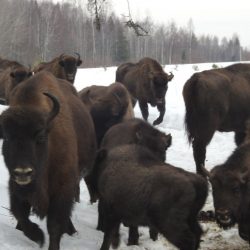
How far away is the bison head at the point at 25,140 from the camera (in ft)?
15.3

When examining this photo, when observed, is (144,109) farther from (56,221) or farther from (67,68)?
(56,221)

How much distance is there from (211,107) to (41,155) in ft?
18.1

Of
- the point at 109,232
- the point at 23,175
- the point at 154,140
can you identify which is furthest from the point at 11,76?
the point at 23,175

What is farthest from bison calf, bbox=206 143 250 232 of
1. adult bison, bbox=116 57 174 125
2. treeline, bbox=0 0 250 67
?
treeline, bbox=0 0 250 67

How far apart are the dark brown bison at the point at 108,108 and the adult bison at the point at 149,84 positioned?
14.9 feet

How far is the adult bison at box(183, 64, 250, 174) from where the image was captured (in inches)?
391

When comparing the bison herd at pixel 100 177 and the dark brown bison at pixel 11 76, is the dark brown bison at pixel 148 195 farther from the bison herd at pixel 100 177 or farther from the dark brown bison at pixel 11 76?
the dark brown bison at pixel 11 76

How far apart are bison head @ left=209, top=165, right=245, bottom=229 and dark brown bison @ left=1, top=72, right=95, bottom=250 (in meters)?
1.57

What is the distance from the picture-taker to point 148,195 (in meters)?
5.38

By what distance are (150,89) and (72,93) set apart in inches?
369

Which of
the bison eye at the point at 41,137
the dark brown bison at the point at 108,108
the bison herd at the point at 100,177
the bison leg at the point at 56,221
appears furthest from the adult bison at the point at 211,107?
the bison eye at the point at 41,137

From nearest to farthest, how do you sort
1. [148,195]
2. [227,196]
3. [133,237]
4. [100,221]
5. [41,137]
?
[41,137] → [148,195] → [227,196] → [133,237] → [100,221]

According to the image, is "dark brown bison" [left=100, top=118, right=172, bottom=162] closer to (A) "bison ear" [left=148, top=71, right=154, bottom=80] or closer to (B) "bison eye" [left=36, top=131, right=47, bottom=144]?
(B) "bison eye" [left=36, top=131, right=47, bottom=144]

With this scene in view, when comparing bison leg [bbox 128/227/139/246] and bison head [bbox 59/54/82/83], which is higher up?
bison head [bbox 59/54/82/83]
